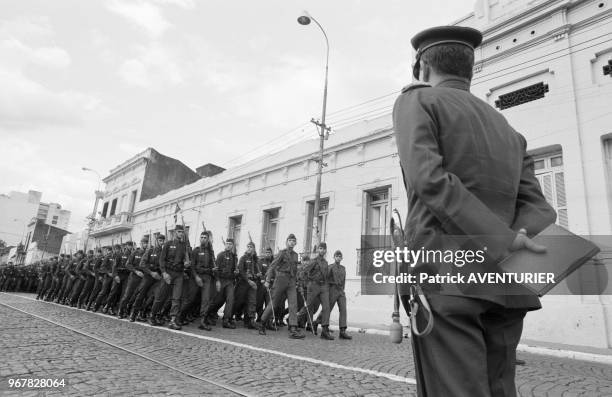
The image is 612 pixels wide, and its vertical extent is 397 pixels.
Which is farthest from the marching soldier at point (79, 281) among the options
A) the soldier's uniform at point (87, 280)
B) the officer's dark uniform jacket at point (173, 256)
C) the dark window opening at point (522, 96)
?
the dark window opening at point (522, 96)

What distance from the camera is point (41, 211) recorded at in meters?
86.1

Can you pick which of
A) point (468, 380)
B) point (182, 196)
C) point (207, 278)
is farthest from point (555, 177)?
point (182, 196)

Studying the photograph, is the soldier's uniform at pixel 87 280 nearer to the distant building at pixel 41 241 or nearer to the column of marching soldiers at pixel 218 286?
the column of marching soldiers at pixel 218 286

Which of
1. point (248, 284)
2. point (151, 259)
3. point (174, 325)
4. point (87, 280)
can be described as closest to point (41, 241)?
point (87, 280)

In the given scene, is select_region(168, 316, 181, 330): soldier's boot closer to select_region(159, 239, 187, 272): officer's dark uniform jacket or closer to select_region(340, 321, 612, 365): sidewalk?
select_region(159, 239, 187, 272): officer's dark uniform jacket

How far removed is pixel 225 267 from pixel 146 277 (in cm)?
198

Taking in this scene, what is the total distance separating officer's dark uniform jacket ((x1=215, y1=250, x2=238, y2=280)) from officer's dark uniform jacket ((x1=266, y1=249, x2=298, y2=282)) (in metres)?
1.31

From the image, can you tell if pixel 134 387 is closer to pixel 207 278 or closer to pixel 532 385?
pixel 532 385

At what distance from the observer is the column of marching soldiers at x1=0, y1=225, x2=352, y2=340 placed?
9516 millimetres

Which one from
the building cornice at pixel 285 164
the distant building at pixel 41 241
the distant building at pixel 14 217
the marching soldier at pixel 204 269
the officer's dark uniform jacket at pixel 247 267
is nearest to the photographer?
the marching soldier at pixel 204 269

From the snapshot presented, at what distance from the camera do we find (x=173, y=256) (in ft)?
32.1

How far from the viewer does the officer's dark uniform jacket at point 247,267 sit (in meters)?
10.7

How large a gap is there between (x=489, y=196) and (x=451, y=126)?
281mm

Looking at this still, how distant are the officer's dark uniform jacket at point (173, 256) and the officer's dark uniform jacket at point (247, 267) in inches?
63.1
